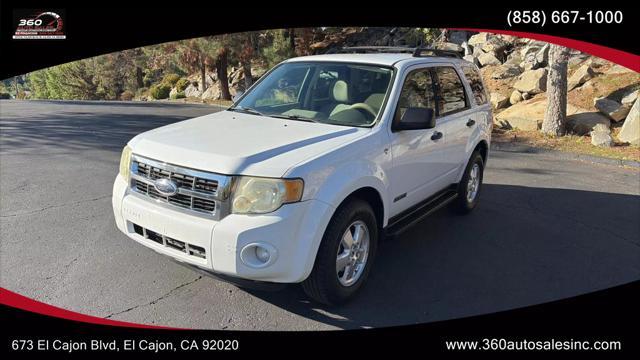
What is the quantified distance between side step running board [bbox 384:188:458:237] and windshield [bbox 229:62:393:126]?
973mm

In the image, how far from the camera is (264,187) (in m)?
3.01

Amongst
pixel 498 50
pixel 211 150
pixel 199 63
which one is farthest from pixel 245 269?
pixel 199 63

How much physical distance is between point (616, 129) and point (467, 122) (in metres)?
7.57

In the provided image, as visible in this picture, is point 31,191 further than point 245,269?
Yes

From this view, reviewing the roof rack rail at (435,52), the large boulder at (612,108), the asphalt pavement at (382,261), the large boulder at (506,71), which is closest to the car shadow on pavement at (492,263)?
the asphalt pavement at (382,261)

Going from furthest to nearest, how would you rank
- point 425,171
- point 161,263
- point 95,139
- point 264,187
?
1. point 95,139
2. point 425,171
3. point 161,263
4. point 264,187

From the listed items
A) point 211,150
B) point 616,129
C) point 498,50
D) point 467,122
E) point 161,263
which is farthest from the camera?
point 498,50

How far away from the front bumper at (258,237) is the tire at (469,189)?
114 inches

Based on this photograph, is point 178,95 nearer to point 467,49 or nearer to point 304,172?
point 467,49

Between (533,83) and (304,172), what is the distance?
12.6 m

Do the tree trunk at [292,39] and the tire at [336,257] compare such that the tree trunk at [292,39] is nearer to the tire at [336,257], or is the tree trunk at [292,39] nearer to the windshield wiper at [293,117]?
the windshield wiper at [293,117]

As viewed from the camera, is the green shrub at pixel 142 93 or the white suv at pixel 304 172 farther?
the green shrub at pixel 142 93

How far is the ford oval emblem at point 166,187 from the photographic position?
3.22 metres

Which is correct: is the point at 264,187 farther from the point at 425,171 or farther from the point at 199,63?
the point at 199,63
